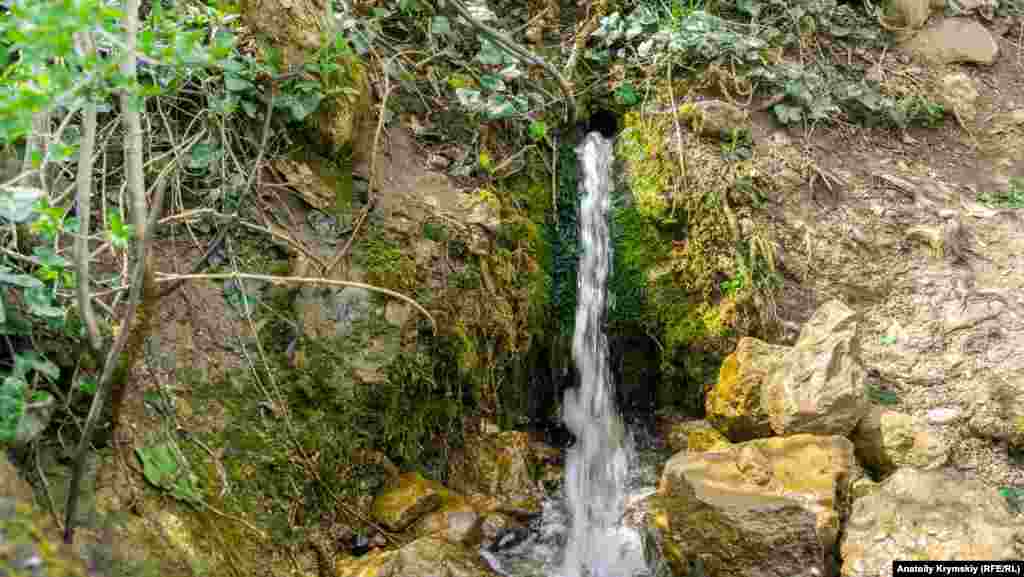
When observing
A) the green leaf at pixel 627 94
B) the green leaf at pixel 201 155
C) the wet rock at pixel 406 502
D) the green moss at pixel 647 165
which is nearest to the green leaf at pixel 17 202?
the green leaf at pixel 201 155

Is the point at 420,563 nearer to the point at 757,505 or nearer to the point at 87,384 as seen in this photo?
the point at 87,384

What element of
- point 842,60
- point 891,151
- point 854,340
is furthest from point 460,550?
point 842,60

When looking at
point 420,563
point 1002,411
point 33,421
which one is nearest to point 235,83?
point 33,421

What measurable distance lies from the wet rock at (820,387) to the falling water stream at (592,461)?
102 cm

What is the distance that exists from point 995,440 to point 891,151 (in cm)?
230

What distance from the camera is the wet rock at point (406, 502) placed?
3428mm

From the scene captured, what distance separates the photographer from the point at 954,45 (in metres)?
5.85

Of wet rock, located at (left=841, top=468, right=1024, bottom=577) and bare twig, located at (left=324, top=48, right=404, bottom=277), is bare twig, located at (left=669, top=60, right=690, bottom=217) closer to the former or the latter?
bare twig, located at (left=324, top=48, right=404, bottom=277)

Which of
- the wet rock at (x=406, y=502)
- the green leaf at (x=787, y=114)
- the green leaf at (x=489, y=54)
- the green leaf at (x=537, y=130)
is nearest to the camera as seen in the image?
the wet rock at (x=406, y=502)

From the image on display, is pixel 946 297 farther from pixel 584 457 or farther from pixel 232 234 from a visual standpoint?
pixel 232 234

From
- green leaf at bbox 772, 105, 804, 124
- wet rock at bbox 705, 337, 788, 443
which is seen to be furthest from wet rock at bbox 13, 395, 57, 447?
green leaf at bbox 772, 105, 804, 124

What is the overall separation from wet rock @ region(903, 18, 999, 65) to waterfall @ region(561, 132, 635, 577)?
2774mm

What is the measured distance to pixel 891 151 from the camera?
527cm

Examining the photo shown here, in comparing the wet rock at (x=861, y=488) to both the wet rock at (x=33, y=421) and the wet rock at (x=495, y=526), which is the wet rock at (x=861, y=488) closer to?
the wet rock at (x=495, y=526)
